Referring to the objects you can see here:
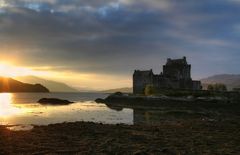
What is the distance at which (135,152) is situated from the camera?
17531 millimetres

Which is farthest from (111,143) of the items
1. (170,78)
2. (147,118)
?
(170,78)

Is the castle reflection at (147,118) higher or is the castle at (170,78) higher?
the castle at (170,78)

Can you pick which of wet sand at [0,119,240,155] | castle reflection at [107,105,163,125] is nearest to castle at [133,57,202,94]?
castle reflection at [107,105,163,125]

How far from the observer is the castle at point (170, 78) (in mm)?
122625

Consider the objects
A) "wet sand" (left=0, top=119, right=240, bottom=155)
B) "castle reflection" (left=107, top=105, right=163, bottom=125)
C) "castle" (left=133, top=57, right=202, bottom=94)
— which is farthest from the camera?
"castle" (left=133, top=57, right=202, bottom=94)

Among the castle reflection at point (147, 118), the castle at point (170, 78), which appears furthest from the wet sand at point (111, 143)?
the castle at point (170, 78)

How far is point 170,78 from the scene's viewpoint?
125125mm

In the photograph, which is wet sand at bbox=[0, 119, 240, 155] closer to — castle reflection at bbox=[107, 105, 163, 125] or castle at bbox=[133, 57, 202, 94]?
castle reflection at bbox=[107, 105, 163, 125]

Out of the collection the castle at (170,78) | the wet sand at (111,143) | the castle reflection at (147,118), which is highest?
the castle at (170,78)

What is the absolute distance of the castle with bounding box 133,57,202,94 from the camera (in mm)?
122625

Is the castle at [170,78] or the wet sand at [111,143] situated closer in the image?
the wet sand at [111,143]

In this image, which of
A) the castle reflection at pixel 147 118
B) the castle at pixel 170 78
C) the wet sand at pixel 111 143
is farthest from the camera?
the castle at pixel 170 78

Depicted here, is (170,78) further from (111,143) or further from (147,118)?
(111,143)

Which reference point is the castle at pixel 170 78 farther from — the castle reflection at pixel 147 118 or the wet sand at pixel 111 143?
the wet sand at pixel 111 143
